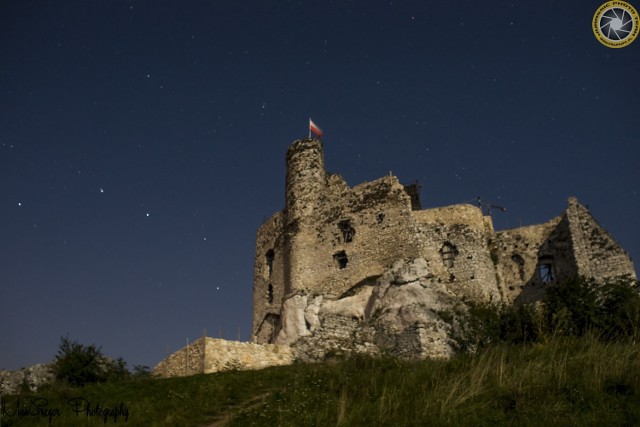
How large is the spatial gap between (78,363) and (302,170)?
57.4 feet

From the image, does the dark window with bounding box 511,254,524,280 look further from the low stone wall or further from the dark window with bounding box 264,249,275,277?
the low stone wall

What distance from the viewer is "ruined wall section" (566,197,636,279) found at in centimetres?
2870

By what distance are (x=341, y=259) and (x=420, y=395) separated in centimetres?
2078

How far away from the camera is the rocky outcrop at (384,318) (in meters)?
25.2

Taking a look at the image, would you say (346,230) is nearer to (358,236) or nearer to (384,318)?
(358,236)

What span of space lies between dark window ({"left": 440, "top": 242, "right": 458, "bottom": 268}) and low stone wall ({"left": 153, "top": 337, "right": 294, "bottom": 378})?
11069mm

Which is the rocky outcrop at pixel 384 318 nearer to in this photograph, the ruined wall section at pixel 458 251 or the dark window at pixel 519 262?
the ruined wall section at pixel 458 251

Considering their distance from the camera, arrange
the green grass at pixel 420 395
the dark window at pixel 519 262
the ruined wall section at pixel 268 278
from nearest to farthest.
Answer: the green grass at pixel 420 395
the dark window at pixel 519 262
the ruined wall section at pixel 268 278

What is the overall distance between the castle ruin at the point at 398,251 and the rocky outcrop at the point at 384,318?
110 millimetres

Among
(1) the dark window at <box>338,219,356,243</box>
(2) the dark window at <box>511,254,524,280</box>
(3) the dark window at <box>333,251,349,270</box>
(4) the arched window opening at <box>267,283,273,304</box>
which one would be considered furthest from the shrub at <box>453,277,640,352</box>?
(4) the arched window opening at <box>267,283,273,304</box>

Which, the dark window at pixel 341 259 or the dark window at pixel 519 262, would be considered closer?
the dark window at pixel 519 262

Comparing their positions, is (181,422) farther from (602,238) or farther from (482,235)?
(602,238)

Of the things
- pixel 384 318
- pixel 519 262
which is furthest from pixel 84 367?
pixel 519 262

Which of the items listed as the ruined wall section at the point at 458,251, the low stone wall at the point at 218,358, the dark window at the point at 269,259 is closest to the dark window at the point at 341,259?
the ruined wall section at the point at 458,251
